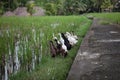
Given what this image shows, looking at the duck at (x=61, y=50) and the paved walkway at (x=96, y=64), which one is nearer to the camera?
the paved walkway at (x=96, y=64)

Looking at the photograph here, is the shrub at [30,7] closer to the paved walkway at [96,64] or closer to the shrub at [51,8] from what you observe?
the shrub at [51,8]

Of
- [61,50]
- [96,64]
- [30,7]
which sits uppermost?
[96,64]

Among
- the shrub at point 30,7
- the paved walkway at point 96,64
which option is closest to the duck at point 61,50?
the paved walkway at point 96,64

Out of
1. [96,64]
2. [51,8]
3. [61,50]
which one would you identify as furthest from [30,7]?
[96,64]

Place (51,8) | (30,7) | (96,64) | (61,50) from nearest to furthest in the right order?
(96,64), (61,50), (30,7), (51,8)

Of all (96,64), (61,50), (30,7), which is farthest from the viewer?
(30,7)

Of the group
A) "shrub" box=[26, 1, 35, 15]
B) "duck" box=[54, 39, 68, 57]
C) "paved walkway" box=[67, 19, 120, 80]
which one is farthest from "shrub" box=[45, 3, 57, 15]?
"paved walkway" box=[67, 19, 120, 80]

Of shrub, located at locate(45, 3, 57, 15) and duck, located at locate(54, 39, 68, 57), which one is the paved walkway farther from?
shrub, located at locate(45, 3, 57, 15)

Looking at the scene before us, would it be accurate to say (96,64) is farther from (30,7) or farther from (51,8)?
(51,8)

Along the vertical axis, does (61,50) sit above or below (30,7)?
above

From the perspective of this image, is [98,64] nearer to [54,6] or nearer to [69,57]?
[69,57]

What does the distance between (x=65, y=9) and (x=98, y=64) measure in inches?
1273

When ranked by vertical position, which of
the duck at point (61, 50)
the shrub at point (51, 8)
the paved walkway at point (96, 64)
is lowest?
the shrub at point (51, 8)

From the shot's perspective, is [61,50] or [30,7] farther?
[30,7]
